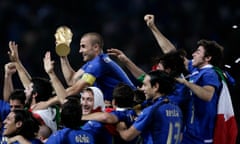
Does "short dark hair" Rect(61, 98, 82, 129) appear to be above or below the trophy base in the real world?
below

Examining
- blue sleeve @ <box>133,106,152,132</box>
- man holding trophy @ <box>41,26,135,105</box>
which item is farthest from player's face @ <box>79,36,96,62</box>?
blue sleeve @ <box>133,106,152,132</box>

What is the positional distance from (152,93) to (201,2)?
454 centimetres

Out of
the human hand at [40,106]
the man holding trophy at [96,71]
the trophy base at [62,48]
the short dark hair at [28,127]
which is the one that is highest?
the trophy base at [62,48]

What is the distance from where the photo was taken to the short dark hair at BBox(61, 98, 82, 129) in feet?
21.1

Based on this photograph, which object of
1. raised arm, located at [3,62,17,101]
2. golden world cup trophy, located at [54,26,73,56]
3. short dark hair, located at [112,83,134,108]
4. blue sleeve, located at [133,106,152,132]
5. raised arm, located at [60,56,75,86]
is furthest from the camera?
raised arm, located at [60,56,75,86]

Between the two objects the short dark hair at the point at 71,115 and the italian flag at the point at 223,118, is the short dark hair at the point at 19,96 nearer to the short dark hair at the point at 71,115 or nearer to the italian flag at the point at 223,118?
the short dark hair at the point at 71,115

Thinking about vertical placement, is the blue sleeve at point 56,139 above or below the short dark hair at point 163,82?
below

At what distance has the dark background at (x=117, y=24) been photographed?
35.4 feet

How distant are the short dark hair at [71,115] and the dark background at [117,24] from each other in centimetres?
408

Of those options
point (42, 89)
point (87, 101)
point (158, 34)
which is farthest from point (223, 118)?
point (42, 89)

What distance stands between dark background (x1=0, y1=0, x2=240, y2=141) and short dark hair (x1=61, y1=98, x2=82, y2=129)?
4.08m

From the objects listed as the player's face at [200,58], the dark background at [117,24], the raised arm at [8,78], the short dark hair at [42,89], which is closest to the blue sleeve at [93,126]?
the short dark hair at [42,89]

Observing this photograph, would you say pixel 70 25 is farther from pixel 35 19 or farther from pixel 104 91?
pixel 104 91

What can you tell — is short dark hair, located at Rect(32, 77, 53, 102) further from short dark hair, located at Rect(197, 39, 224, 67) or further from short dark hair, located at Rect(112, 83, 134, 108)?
short dark hair, located at Rect(197, 39, 224, 67)
